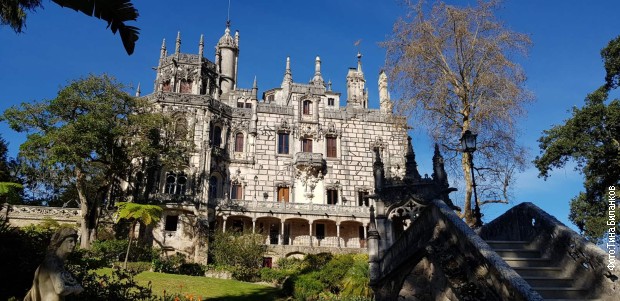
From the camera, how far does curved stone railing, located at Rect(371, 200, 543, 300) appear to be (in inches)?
280

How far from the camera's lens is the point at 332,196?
40.2 m

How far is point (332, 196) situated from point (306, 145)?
544 centimetres

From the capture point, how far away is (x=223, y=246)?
3072 cm

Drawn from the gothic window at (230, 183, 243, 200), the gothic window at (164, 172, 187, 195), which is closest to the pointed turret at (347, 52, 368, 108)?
the gothic window at (230, 183, 243, 200)

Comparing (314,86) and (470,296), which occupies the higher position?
(314,86)

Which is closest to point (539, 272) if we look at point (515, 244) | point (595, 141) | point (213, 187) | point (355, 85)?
point (515, 244)

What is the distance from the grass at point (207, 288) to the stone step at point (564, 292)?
45.3 feet

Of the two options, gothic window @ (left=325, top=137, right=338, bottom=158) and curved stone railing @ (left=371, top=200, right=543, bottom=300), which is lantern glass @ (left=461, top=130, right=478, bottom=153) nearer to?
curved stone railing @ (left=371, top=200, right=543, bottom=300)

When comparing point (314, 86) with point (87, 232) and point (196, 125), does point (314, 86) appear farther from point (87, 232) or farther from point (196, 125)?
point (87, 232)

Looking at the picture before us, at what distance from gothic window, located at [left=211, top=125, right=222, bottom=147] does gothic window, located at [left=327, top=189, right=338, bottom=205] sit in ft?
35.0

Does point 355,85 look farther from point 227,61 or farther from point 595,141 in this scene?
point 595,141

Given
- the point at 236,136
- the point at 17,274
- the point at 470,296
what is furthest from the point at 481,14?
the point at 236,136

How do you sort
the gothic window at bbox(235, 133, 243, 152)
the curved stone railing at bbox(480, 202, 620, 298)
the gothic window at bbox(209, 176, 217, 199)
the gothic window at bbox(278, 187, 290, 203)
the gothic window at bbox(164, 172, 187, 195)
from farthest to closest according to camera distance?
the gothic window at bbox(235, 133, 243, 152) < the gothic window at bbox(278, 187, 290, 203) < the gothic window at bbox(209, 176, 217, 199) < the gothic window at bbox(164, 172, 187, 195) < the curved stone railing at bbox(480, 202, 620, 298)

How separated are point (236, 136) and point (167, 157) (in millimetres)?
8689
